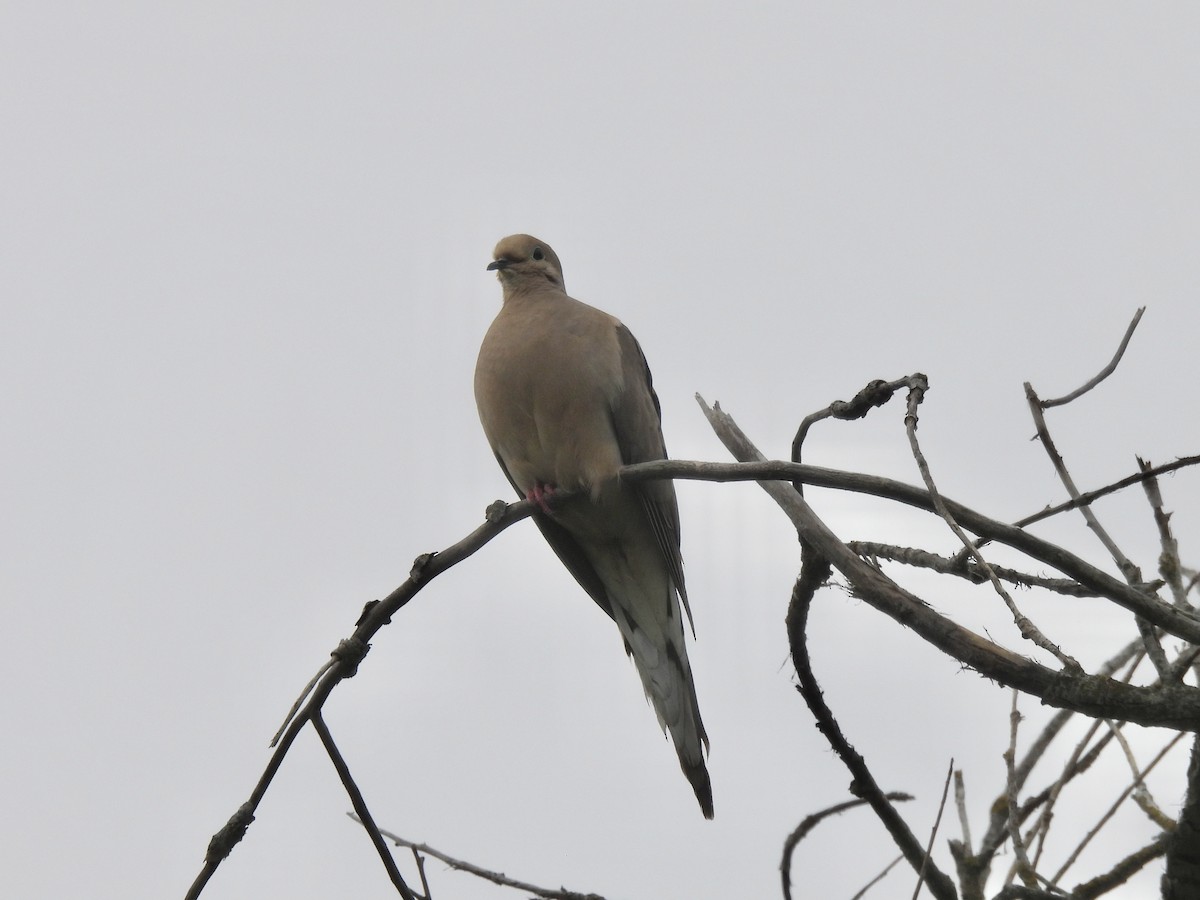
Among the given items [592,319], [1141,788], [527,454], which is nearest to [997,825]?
[1141,788]

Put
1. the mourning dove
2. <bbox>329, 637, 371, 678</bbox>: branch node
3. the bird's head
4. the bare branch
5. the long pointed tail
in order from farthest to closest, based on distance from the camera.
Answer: the bird's head, the mourning dove, the long pointed tail, <bbox>329, 637, 371, 678</bbox>: branch node, the bare branch

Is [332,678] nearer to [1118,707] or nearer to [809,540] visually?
[809,540]

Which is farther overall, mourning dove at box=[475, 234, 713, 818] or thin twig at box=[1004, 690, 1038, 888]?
mourning dove at box=[475, 234, 713, 818]

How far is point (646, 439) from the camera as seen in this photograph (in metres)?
5.19

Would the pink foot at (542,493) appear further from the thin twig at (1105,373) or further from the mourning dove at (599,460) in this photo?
the thin twig at (1105,373)

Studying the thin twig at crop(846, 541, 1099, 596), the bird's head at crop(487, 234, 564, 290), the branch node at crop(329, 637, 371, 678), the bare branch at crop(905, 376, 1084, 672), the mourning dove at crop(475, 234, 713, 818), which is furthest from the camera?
the bird's head at crop(487, 234, 564, 290)

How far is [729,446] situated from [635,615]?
87.6 inches

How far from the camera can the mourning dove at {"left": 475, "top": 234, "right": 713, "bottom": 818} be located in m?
4.92

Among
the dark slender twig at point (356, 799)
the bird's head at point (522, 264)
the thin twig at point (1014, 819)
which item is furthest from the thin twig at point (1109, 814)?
the bird's head at point (522, 264)

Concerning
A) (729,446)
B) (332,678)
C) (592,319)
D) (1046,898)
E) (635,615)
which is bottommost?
(1046,898)

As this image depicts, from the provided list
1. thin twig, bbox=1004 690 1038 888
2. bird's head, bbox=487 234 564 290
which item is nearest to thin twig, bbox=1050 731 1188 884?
thin twig, bbox=1004 690 1038 888

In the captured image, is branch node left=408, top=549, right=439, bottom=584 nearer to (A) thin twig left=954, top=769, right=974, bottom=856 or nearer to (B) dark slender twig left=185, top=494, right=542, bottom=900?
A: (B) dark slender twig left=185, top=494, right=542, bottom=900

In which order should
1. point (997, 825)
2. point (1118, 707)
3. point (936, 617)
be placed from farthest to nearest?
1. point (997, 825)
2. point (936, 617)
3. point (1118, 707)

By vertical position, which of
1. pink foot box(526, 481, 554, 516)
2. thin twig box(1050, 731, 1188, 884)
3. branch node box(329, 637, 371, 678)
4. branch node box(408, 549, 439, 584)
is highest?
pink foot box(526, 481, 554, 516)
